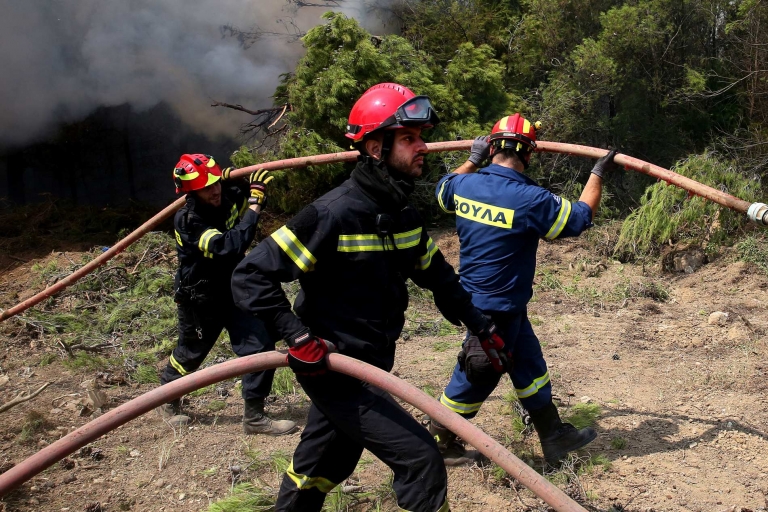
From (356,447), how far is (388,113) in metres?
1.45

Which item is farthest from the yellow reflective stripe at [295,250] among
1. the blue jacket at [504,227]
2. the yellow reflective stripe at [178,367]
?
the yellow reflective stripe at [178,367]

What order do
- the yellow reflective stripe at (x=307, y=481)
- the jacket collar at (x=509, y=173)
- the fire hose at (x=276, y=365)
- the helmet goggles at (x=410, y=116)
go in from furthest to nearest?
the jacket collar at (x=509, y=173), the yellow reflective stripe at (x=307, y=481), the helmet goggles at (x=410, y=116), the fire hose at (x=276, y=365)

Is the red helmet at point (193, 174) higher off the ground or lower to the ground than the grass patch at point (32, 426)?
higher

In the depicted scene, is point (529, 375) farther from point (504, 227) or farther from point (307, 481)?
point (307, 481)

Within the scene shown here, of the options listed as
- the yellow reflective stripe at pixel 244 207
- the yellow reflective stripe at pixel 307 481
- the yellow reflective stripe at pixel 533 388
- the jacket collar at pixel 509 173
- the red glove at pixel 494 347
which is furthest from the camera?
the yellow reflective stripe at pixel 244 207

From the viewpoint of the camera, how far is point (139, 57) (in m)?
9.70

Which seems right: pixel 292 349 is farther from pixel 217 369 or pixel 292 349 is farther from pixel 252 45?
pixel 252 45

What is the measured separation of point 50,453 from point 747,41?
8.69 meters

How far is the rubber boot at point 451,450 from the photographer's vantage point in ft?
13.6

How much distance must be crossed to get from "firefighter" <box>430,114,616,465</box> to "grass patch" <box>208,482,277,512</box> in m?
1.08

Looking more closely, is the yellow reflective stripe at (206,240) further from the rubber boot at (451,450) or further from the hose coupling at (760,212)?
the hose coupling at (760,212)

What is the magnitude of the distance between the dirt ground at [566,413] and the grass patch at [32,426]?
0.02m

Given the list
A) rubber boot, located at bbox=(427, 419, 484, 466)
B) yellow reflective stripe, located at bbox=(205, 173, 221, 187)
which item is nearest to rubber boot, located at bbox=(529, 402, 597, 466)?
rubber boot, located at bbox=(427, 419, 484, 466)

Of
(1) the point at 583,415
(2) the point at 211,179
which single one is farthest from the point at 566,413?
(2) the point at 211,179
